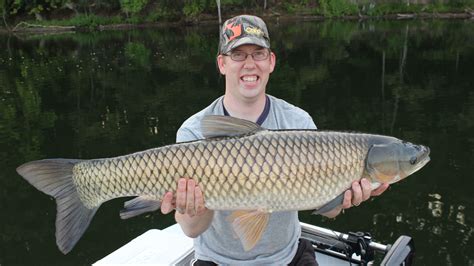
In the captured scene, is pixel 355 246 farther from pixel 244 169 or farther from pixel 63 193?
pixel 63 193

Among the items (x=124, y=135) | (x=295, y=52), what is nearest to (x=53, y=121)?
(x=124, y=135)

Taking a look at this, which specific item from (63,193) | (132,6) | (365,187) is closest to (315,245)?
(365,187)

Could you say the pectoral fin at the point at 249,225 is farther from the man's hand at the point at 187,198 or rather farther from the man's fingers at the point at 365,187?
the man's fingers at the point at 365,187

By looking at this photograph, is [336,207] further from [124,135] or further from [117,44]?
[117,44]

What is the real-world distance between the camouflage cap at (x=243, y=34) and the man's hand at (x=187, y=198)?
0.80m

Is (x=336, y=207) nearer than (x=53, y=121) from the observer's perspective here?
Yes

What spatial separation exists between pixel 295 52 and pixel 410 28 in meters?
12.6

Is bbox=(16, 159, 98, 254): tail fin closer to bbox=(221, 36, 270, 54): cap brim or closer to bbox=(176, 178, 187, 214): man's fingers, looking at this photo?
bbox=(176, 178, 187, 214): man's fingers

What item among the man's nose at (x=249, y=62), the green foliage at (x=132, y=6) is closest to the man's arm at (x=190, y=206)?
the man's nose at (x=249, y=62)

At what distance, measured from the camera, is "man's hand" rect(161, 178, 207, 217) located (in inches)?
83.3

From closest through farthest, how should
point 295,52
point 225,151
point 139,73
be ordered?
point 225,151 < point 139,73 < point 295,52

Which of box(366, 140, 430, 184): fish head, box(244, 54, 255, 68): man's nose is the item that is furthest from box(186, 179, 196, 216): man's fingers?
box(366, 140, 430, 184): fish head

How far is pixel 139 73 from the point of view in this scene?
18.6m

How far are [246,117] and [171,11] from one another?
142 feet
